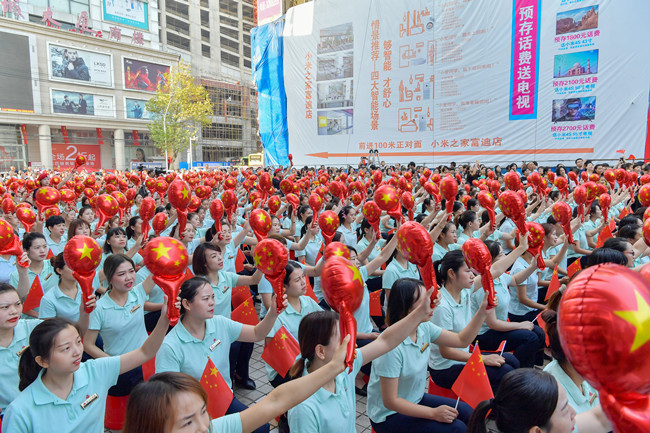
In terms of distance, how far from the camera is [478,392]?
225 cm

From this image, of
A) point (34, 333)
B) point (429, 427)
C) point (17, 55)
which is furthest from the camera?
point (17, 55)

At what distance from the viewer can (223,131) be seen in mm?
39750

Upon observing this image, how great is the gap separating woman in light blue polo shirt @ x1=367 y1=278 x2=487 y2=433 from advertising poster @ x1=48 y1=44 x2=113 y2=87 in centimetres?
3237

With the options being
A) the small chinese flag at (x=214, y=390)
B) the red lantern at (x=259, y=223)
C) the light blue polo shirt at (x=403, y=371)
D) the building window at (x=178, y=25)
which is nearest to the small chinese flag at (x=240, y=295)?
the red lantern at (x=259, y=223)

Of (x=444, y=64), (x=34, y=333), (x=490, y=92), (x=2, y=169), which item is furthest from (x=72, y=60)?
(x=34, y=333)

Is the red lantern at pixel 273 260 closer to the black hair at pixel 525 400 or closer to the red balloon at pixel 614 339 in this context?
the black hair at pixel 525 400

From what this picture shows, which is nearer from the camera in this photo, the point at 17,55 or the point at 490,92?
the point at 490,92

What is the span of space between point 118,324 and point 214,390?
100cm

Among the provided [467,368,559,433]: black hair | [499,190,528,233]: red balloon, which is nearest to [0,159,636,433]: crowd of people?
[467,368,559,433]: black hair

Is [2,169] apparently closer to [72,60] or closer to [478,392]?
[72,60]

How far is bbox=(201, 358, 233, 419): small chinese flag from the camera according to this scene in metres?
2.21

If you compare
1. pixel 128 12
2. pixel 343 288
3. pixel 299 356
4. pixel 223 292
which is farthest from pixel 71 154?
pixel 343 288

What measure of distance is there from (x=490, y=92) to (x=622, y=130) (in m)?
4.01

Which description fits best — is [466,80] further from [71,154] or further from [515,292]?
[71,154]
